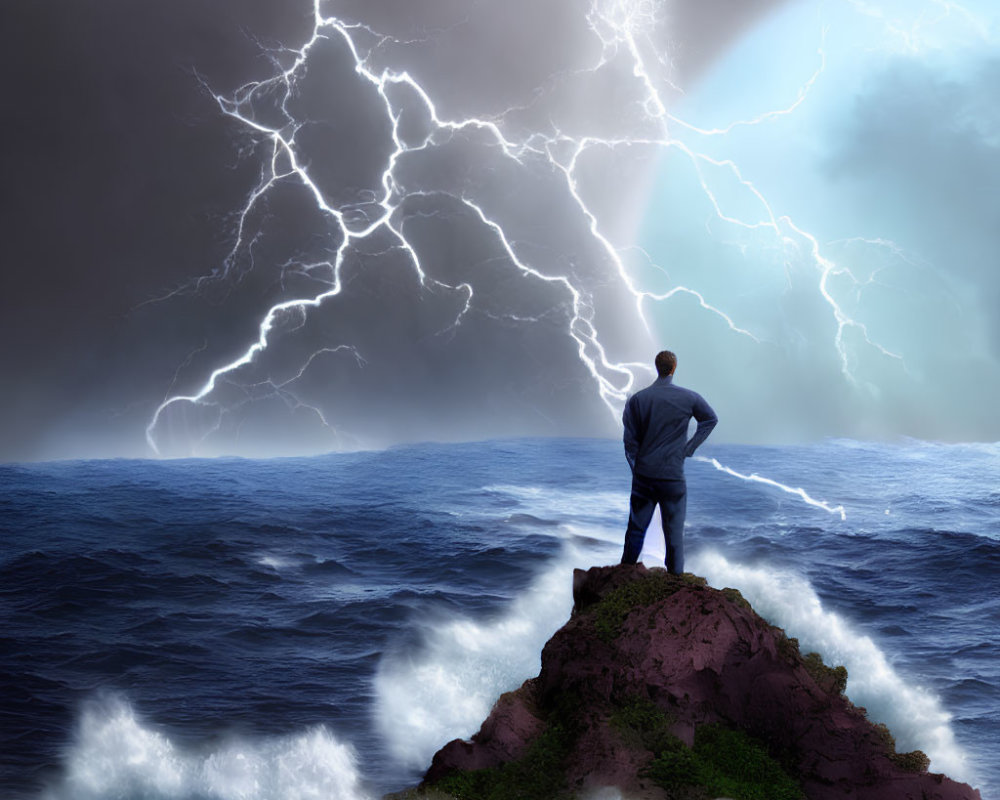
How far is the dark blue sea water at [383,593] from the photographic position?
5094 mm

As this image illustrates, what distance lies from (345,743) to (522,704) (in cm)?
151

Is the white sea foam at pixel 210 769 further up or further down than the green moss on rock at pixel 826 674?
further down

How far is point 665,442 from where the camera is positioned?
4258 millimetres

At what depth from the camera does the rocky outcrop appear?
11.5ft

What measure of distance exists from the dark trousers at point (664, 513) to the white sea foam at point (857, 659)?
2.03 m

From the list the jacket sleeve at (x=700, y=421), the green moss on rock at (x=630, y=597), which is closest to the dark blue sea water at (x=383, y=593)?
the green moss on rock at (x=630, y=597)

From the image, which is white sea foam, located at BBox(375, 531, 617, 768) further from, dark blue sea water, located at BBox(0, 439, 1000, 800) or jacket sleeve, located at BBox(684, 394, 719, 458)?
jacket sleeve, located at BBox(684, 394, 719, 458)

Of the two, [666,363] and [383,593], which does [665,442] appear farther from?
[383,593]

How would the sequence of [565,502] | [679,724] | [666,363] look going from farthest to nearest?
[565,502]
[666,363]
[679,724]

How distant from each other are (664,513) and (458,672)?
2.26 metres

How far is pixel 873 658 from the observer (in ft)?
20.1

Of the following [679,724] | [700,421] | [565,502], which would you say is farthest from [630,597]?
[565,502]

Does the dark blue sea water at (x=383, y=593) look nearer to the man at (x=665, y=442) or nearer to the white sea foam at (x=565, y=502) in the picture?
the white sea foam at (x=565, y=502)

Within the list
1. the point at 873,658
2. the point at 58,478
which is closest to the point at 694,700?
the point at 873,658
